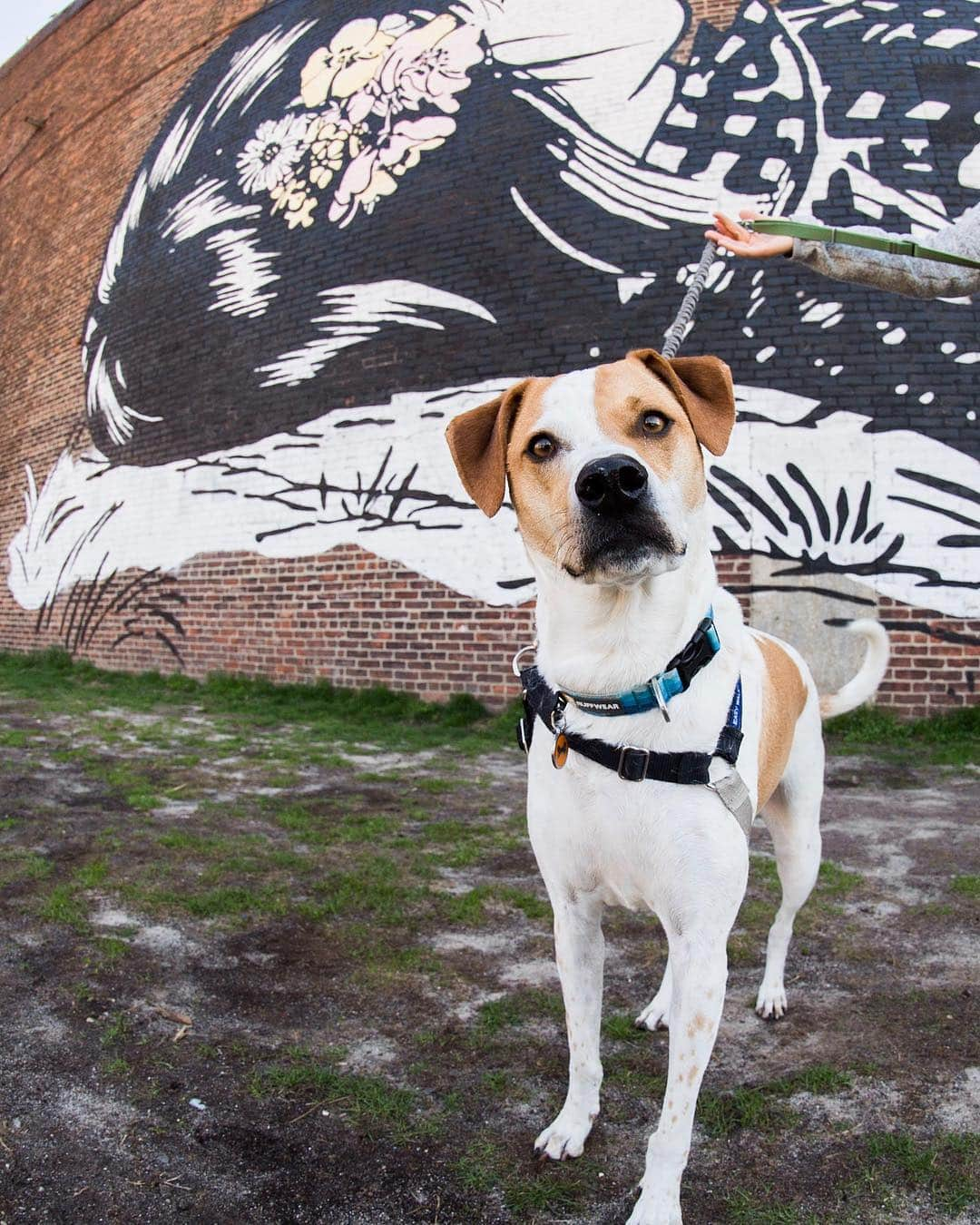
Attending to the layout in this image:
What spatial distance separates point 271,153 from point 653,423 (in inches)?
330

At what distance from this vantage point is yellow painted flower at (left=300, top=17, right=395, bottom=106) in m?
8.28

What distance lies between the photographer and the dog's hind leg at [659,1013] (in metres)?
2.67

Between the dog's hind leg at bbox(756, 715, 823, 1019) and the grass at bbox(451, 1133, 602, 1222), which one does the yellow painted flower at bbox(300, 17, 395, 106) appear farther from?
the grass at bbox(451, 1133, 602, 1222)

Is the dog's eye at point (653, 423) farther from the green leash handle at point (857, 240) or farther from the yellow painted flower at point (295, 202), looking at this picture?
the yellow painted flower at point (295, 202)

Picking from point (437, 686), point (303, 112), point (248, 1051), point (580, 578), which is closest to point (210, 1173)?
point (248, 1051)

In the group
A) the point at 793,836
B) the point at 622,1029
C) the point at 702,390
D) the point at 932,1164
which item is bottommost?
the point at 622,1029

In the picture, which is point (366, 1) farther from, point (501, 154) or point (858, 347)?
point (858, 347)

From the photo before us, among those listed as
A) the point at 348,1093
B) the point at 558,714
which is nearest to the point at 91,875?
the point at 348,1093

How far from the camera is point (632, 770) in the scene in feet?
6.07

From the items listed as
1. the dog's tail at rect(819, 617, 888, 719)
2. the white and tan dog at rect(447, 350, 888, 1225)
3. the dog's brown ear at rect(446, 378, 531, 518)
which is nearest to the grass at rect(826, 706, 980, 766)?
the dog's tail at rect(819, 617, 888, 719)

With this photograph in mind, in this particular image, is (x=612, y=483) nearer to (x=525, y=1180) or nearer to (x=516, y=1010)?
(x=525, y=1180)

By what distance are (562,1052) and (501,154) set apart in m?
7.18

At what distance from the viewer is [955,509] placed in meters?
6.45

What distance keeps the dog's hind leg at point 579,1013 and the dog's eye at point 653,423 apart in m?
1.07
